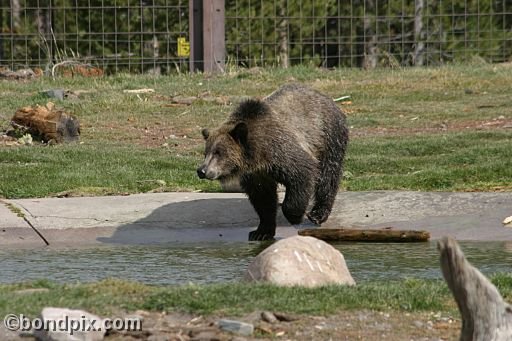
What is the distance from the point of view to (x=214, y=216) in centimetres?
1148

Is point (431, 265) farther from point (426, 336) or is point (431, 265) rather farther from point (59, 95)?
point (59, 95)

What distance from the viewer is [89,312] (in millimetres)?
6812

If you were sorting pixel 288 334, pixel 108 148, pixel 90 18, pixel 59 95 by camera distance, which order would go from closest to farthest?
pixel 288 334 → pixel 108 148 → pixel 59 95 → pixel 90 18

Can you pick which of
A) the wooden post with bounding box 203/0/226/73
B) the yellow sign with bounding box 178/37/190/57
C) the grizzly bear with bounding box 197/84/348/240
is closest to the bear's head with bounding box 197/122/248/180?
the grizzly bear with bounding box 197/84/348/240

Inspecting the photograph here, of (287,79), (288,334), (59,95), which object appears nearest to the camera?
(288,334)

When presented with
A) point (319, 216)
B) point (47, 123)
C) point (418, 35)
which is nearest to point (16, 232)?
point (319, 216)

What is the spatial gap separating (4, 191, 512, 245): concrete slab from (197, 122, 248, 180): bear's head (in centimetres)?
61

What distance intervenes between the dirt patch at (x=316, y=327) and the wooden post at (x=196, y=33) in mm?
16480

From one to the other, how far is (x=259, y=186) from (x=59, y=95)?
30.0ft

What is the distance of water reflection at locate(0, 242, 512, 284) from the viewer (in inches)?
357

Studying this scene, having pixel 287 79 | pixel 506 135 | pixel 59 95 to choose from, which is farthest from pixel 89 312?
pixel 287 79

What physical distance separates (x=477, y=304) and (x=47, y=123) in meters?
10.9

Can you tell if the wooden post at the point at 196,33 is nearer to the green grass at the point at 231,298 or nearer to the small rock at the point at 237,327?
the green grass at the point at 231,298

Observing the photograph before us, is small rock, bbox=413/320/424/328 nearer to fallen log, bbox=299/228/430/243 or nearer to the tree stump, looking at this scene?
fallen log, bbox=299/228/430/243
